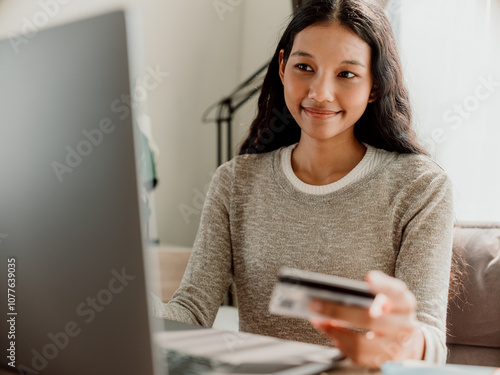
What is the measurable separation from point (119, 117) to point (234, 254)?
903mm

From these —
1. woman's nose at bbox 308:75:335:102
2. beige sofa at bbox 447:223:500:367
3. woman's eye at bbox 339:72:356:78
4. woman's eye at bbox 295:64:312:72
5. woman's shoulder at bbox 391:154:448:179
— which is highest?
woman's eye at bbox 295:64:312:72

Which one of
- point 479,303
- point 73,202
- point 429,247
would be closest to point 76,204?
point 73,202

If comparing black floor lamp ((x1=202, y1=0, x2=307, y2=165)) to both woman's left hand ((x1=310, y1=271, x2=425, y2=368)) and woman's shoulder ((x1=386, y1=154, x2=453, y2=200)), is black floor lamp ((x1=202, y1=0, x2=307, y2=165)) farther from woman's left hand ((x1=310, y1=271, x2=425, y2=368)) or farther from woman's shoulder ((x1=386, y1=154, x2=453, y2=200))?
woman's left hand ((x1=310, y1=271, x2=425, y2=368))

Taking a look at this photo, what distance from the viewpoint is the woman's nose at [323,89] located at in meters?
1.16

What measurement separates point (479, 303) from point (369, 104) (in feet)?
1.72

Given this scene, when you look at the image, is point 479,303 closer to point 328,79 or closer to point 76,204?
point 328,79

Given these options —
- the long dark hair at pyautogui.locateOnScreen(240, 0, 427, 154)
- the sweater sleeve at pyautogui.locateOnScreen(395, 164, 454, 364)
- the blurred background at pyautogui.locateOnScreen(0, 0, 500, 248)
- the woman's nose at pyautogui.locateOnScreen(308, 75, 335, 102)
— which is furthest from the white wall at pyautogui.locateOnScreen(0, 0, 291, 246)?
the sweater sleeve at pyautogui.locateOnScreen(395, 164, 454, 364)

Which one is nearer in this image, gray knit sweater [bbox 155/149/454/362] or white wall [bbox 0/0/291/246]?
gray knit sweater [bbox 155/149/454/362]

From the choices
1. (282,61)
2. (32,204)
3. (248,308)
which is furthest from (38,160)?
(282,61)

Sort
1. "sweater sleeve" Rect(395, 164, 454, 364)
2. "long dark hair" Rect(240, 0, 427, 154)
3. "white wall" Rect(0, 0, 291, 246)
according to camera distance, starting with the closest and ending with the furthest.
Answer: "sweater sleeve" Rect(395, 164, 454, 364) < "long dark hair" Rect(240, 0, 427, 154) < "white wall" Rect(0, 0, 291, 246)

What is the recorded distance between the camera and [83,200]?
1.51 ft

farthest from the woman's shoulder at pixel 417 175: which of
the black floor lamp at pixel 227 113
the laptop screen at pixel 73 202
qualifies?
the black floor lamp at pixel 227 113

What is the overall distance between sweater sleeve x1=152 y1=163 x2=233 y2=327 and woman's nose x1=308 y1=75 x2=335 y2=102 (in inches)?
12.3

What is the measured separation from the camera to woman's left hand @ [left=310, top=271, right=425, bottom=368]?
21.7 inches
